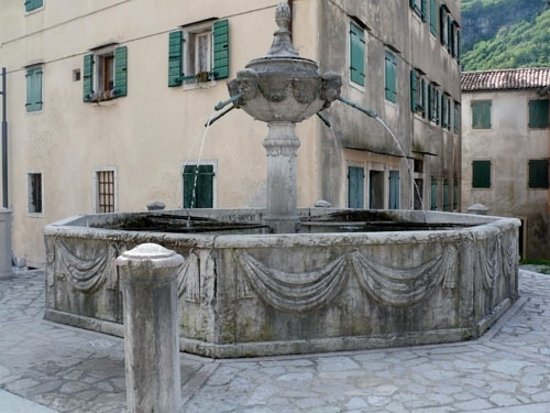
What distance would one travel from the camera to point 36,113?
59.1ft

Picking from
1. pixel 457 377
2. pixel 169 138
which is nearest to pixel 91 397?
pixel 457 377

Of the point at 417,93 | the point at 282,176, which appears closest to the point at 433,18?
the point at 417,93

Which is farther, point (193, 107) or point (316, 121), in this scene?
point (193, 107)

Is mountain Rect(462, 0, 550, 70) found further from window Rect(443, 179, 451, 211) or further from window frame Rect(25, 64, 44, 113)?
window frame Rect(25, 64, 44, 113)

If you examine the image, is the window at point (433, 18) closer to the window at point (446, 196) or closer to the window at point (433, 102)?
the window at point (433, 102)

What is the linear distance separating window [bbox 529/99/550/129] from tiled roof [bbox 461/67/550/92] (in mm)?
828

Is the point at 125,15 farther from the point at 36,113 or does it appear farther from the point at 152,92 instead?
the point at 36,113

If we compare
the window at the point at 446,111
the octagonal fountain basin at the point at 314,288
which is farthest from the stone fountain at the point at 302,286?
the window at the point at 446,111

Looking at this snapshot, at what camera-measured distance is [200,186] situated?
43.5 ft

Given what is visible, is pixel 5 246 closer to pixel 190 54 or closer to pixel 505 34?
pixel 190 54

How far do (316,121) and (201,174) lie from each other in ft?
10.2

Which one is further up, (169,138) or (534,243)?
(169,138)

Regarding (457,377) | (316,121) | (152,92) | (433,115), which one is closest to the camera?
(457,377)

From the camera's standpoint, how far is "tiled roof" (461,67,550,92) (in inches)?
1089
